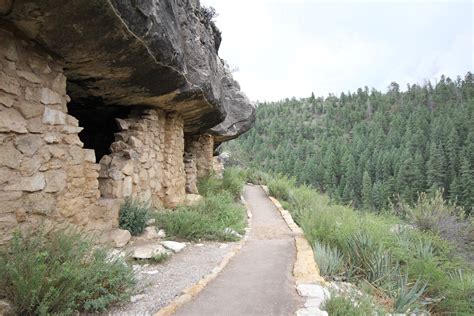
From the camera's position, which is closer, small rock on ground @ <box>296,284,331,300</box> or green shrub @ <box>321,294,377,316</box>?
green shrub @ <box>321,294,377,316</box>

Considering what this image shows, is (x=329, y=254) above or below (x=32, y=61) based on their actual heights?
below

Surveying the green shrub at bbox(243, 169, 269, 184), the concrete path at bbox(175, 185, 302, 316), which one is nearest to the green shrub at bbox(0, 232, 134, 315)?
the concrete path at bbox(175, 185, 302, 316)

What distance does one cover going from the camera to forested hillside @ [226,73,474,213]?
3972 centimetres

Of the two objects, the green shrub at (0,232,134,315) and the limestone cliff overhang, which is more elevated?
the limestone cliff overhang

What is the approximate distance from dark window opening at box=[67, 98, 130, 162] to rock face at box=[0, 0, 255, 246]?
0.09ft

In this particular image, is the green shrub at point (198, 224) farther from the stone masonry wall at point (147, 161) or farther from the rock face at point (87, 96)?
the rock face at point (87, 96)

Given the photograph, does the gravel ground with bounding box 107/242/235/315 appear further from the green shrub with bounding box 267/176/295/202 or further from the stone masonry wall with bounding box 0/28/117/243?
the green shrub with bounding box 267/176/295/202

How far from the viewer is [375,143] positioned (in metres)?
56.1

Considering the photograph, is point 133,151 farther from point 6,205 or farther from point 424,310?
point 424,310

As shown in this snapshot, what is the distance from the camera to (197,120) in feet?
28.0

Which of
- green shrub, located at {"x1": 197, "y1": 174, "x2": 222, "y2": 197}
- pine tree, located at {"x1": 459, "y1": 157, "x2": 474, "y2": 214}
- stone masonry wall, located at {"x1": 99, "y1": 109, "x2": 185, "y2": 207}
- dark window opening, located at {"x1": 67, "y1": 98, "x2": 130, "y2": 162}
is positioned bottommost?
pine tree, located at {"x1": 459, "y1": 157, "x2": 474, "y2": 214}

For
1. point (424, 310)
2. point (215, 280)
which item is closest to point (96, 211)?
point (215, 280)

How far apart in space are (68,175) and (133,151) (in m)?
1.99

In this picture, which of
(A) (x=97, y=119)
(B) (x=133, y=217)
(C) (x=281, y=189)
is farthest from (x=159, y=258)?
(C) (x=281, y=189)
